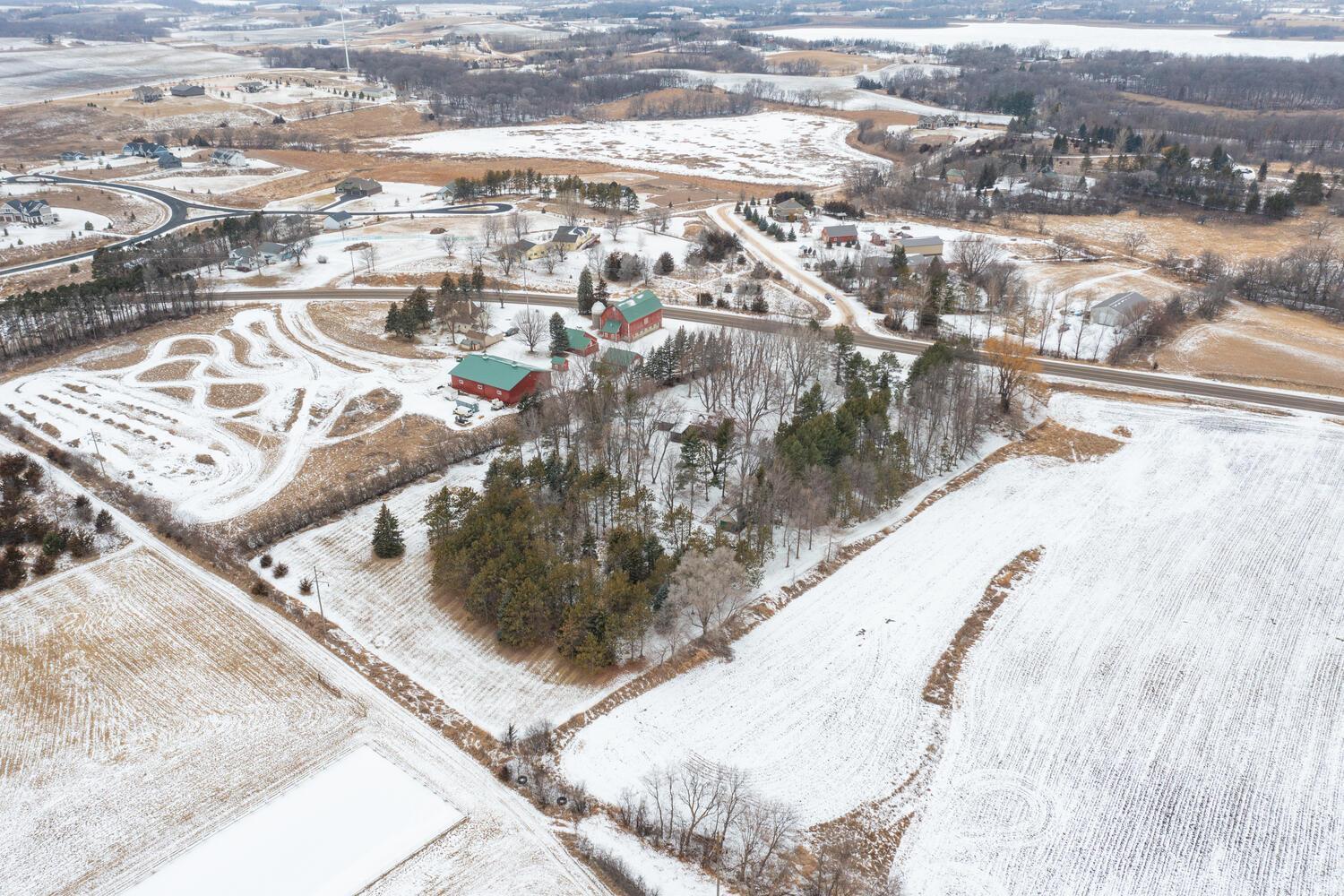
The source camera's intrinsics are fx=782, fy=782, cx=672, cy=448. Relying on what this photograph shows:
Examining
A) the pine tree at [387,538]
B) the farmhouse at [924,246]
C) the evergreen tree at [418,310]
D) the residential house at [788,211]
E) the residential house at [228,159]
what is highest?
the residential house at [228,159]

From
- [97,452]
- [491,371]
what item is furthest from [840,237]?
[97,452]

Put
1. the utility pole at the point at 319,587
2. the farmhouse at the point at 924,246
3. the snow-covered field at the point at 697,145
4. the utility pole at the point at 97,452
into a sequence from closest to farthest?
the utility pole at the point at 319,587 < the utility pole at the point at 97,452 < the farmhouse at the point at 924,246 < the snow-covered field at the point at 697,145

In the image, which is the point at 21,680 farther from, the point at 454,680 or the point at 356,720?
the point at 454,680

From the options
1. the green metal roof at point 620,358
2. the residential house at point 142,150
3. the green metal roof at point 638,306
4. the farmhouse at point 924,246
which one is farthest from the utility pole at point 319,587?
the residential house at point 142,150

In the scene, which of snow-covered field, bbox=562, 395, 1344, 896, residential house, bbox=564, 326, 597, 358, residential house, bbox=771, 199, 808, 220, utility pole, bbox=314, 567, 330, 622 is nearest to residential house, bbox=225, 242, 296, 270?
residential house, bbox=564, 326, 597, 358

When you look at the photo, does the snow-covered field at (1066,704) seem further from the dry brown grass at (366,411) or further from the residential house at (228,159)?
the residential house at (228,159)

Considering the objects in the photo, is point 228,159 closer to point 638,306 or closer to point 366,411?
point 638,306

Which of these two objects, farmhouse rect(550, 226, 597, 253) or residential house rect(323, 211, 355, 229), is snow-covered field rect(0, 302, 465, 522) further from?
residential house rect(323, 211, 355, 229)

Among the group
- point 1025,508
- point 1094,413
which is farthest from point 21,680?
point 1094,413
